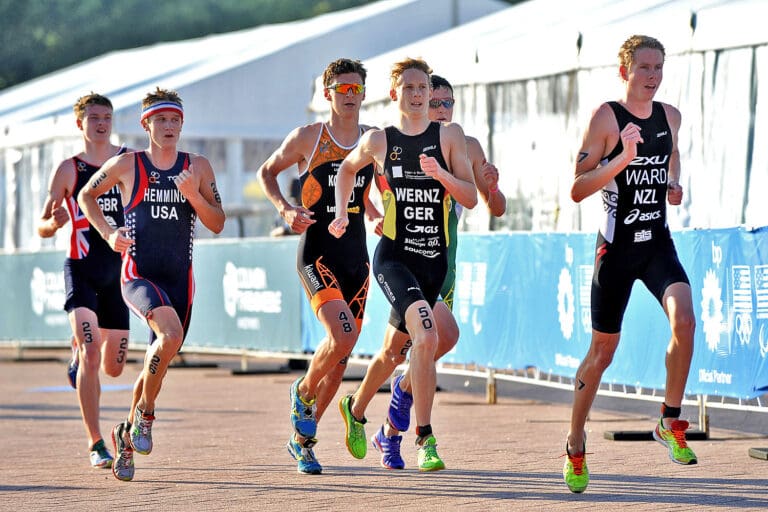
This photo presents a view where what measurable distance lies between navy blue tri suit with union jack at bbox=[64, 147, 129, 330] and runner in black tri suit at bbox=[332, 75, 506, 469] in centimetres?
195

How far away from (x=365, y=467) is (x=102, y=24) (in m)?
90.2

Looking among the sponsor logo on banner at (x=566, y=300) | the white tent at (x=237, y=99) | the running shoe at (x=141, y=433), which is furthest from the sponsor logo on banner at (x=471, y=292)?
the white tent at (x=237, y=99)

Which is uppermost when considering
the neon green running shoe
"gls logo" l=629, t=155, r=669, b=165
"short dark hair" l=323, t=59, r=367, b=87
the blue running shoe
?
"short dark hair" l=323, t=59, r=367, b=87

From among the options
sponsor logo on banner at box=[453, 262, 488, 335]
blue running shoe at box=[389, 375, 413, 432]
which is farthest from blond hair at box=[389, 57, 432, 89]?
sponsor logo on banner at box=[453, 262, 488, 335]

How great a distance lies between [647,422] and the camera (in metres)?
12.8

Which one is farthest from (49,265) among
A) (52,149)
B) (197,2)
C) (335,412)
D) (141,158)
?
(197,2)

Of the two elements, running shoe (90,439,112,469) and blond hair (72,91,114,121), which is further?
blond hair (72,91,114,121)

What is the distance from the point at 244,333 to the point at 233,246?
1107 millimetres

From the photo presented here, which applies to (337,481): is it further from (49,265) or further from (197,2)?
(197,2)

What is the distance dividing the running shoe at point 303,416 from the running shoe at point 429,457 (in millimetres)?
877

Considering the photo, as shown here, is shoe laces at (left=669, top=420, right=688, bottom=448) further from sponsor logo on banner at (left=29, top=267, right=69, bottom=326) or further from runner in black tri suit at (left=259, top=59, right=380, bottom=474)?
sponsor logo on banner at (left=29, top=267, right=69, bottom=326)

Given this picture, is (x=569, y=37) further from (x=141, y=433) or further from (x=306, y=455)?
(x=141, y=433)

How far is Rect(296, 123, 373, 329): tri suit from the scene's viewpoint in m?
9.65

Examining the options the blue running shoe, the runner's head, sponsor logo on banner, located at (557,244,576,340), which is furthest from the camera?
sponsor logo on banner, located at (557,244,576,340)
